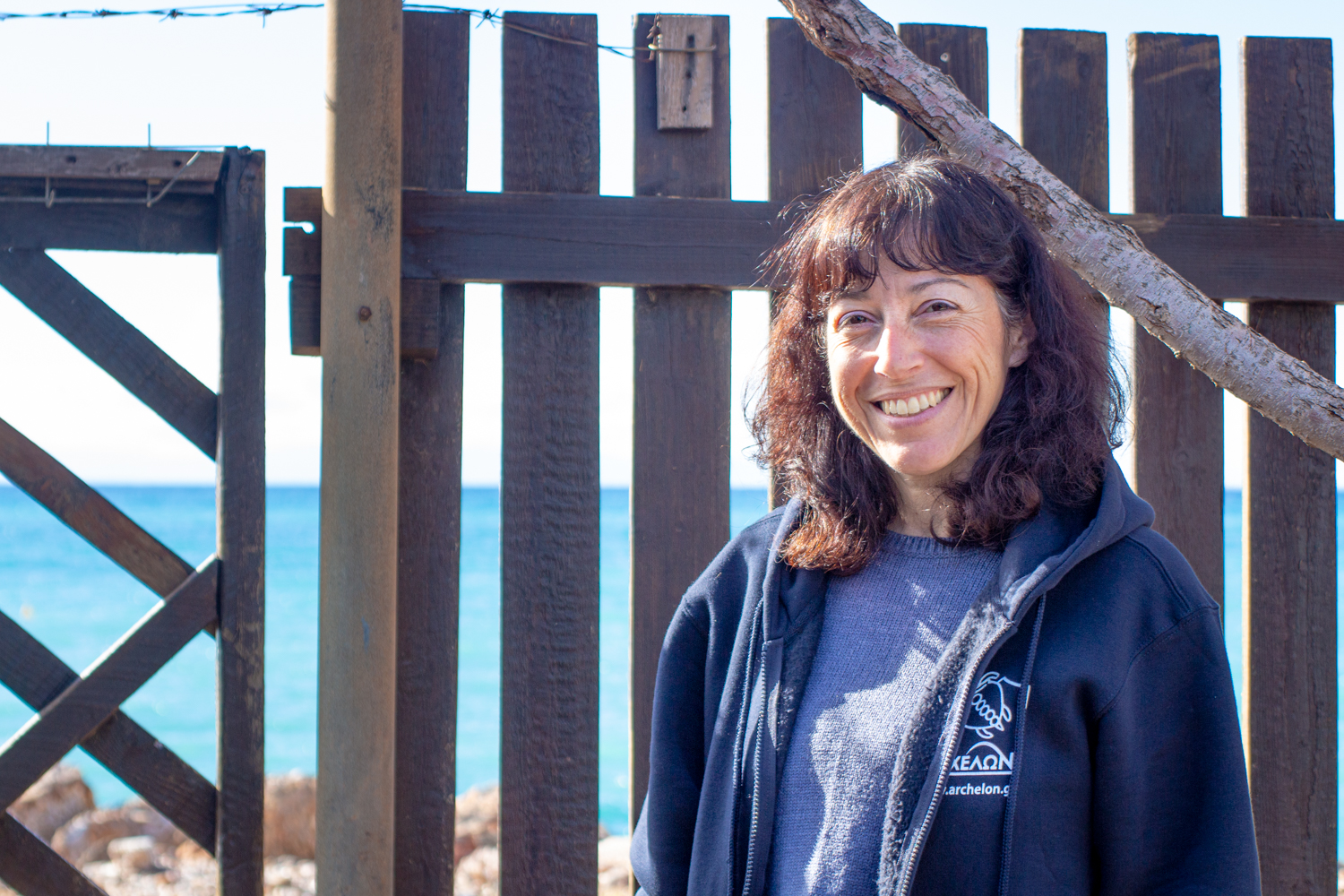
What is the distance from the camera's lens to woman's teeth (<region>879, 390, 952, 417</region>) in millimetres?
1336

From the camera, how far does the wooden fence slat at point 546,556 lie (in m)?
1.93

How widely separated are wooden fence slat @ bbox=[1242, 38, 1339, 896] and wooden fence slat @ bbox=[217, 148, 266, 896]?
2.05 metres

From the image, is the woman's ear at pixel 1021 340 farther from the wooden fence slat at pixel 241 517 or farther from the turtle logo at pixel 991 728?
the wooden fence slat at pixel 241 517

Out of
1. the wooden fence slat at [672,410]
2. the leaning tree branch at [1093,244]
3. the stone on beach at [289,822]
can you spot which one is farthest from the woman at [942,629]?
the stone on beach at [289,822]

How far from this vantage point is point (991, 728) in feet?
3.84

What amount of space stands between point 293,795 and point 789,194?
207 inches

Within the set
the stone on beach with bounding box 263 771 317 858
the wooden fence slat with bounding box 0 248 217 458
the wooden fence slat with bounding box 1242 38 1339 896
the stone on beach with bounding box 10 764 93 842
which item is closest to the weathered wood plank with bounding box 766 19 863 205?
the wooden fence slat with bounding box 1242 38 1339 896

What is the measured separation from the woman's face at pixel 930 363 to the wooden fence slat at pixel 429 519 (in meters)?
0.91

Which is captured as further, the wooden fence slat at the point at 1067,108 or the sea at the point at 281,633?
the sea at the point at 281,633

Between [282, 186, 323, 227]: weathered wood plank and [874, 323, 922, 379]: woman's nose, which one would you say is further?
[282, 186, 323, 227]: weathered wood plank

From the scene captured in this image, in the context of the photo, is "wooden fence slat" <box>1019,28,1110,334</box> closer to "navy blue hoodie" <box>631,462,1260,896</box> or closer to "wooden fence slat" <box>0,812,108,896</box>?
"navy blue hoodie" <box>631,462,1260,896</box>

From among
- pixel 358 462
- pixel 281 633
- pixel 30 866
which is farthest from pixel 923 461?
pixel 281 633

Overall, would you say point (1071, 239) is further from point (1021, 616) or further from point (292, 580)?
point (292, 580)

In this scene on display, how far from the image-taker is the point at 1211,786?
1128 millimetres
